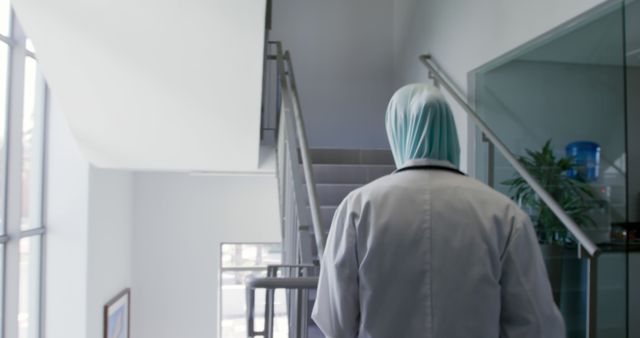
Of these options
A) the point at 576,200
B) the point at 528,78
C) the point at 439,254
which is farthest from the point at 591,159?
the point at 439,254

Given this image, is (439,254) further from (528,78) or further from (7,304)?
(7,304)

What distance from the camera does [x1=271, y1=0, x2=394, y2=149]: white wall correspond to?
5715 millimetres

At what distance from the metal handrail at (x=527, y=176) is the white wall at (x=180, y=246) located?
3.31 m

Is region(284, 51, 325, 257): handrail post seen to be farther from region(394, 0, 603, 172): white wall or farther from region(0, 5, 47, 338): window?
region(0, 5, 47, 338): window

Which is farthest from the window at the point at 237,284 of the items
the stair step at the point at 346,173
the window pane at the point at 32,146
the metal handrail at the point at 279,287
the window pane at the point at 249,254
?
the metal handrail at the point at 279,287

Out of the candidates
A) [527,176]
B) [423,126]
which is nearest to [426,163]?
[423,126]

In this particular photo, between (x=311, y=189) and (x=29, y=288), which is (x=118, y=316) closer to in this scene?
(x=29, y=288)

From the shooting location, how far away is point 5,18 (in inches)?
169

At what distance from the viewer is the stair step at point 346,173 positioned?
14.3 feet

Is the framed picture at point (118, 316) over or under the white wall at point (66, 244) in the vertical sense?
under

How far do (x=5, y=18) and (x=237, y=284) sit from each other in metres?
4.45

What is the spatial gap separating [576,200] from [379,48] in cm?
351

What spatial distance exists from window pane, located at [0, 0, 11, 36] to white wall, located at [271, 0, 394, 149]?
2531mm

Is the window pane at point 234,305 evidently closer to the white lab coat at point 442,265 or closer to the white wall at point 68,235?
the white wall at point 68,235
